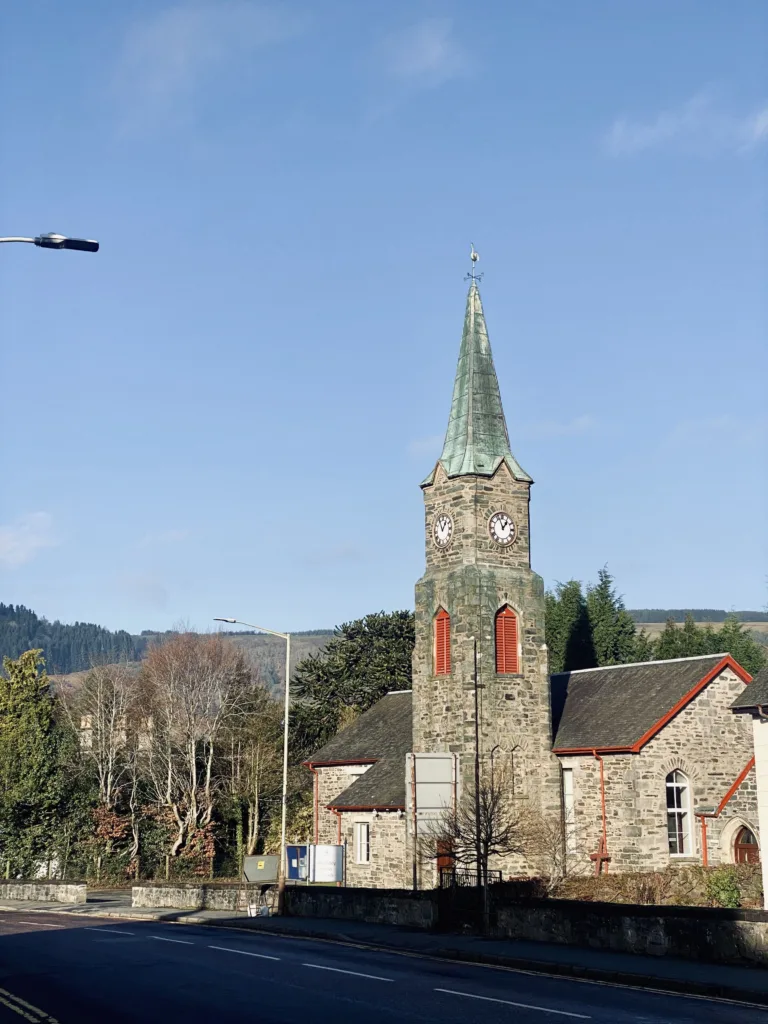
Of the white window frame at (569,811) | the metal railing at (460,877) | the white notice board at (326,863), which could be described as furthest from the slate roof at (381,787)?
the white window frame at (569,811)

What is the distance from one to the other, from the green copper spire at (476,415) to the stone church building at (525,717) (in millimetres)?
52

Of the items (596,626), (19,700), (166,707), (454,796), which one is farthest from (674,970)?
(596,626)

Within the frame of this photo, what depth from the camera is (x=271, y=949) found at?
76.7 feet

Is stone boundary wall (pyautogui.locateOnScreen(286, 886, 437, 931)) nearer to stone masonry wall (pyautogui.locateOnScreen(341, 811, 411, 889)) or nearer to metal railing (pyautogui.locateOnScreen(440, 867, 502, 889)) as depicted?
metal railing (pyautogui.locateOnScreen(440, 867, 502, 889))

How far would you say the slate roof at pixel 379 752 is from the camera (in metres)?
41.4

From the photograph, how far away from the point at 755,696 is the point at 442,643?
12385 mm

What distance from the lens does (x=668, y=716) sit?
122ft

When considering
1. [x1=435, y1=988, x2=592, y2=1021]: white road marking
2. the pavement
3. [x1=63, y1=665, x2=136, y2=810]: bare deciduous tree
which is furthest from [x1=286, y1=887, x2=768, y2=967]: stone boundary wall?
[x1=63, y1=665, x2=136, y2=810]: bare deciduous tree

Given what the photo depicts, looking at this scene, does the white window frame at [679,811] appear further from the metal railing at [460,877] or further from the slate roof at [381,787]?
the slate roof at [381,787]

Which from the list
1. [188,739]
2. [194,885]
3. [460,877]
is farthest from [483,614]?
[188,739]

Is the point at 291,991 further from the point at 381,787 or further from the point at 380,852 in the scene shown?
the point at 381,787

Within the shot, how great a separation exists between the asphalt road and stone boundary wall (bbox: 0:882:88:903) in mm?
17324

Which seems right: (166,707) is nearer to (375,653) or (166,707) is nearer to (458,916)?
(375,653)

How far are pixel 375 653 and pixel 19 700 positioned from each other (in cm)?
2050
